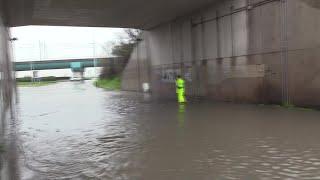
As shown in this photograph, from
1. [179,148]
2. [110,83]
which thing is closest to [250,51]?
[179,148]

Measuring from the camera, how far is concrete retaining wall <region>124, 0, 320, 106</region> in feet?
54.3

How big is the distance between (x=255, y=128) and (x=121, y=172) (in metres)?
5.74

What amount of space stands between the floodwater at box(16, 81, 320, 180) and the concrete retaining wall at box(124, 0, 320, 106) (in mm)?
2055

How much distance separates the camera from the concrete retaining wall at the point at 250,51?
16547 millimetres

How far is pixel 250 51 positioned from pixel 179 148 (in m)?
11.5

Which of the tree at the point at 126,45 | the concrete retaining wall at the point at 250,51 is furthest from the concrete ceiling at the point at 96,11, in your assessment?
the tree at the point at 126,45

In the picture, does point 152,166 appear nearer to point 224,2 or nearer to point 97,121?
point 97,121

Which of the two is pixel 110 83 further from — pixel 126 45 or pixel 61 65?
pixel 61 65

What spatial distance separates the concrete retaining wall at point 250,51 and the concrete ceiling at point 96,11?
1230 millimetres

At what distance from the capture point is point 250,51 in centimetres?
2027

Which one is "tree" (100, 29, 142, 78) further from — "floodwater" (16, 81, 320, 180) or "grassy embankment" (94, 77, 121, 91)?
"floodwater" (16, 81, 320, 180)

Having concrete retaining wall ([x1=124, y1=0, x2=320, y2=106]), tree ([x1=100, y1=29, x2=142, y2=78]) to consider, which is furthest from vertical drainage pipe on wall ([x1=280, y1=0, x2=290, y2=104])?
tree ([x1=100, y1=29, x2=142, y2=78])

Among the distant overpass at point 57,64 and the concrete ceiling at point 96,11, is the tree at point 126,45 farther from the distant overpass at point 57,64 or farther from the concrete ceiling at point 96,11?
the distant overpass at point 57,64

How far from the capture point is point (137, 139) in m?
11.3
